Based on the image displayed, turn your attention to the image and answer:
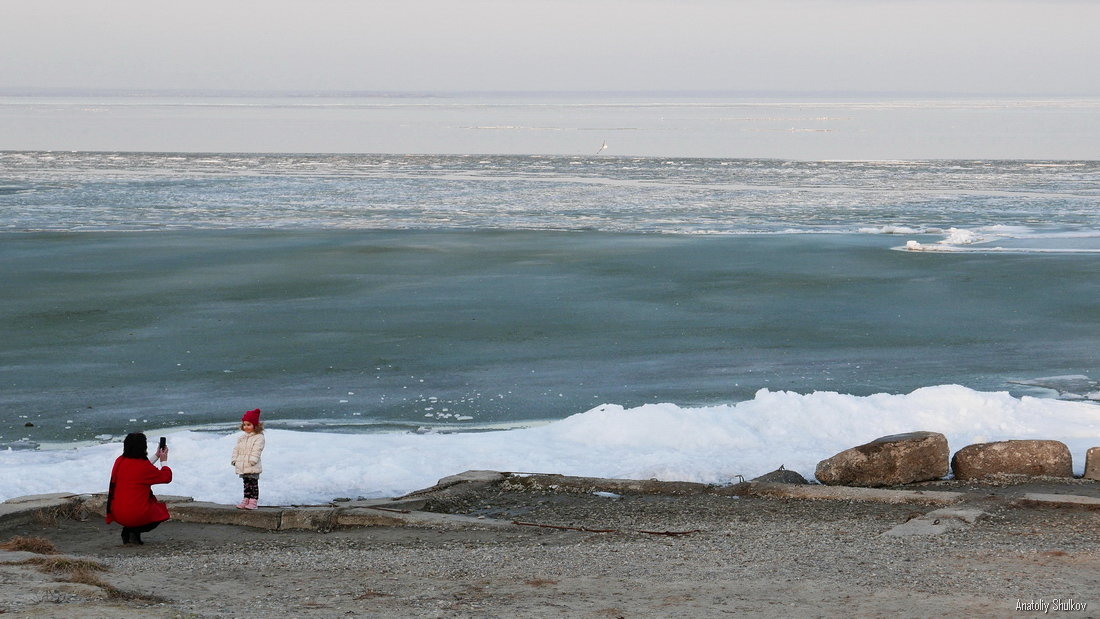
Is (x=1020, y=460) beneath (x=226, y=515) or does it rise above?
above

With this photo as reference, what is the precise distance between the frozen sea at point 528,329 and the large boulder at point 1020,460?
1027mm

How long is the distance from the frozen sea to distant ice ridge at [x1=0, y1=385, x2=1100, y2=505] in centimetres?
3

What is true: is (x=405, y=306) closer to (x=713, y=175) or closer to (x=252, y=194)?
(x=252, y=194)

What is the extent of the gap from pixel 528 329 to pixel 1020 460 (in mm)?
9282

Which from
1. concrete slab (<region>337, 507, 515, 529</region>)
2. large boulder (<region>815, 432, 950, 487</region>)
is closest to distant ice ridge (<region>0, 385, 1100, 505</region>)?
large boulder (<region>815, 432, 950, 487</region>)

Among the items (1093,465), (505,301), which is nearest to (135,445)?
(1093,465)

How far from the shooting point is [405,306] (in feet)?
73.0

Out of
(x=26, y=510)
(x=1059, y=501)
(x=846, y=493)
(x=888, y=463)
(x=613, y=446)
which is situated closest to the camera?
(x=1059, y=501)

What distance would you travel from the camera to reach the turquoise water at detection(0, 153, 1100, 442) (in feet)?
53.6

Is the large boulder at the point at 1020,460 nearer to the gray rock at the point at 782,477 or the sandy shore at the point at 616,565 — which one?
the sandy shore at the point at 616,565

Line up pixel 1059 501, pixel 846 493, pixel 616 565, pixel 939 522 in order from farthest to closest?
pixel 846 493
pixel 1059 501
pixel 939 522
pixel 616 565

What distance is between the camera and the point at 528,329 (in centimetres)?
2023

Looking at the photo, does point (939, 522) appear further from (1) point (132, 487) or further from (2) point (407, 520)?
(1) point (132, 487)

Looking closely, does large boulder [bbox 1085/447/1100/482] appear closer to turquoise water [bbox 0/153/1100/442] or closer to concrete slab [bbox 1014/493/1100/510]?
concrete slab [bbox 1014/493/1100/510]
